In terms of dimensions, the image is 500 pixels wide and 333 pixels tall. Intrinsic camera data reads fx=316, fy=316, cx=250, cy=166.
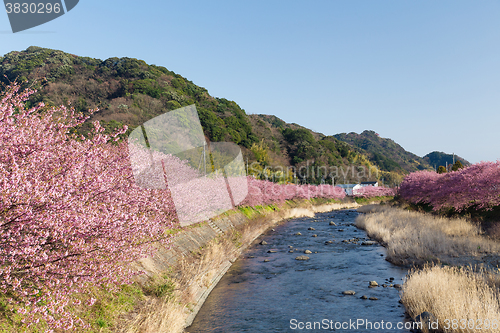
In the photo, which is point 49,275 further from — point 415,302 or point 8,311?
point 415,302

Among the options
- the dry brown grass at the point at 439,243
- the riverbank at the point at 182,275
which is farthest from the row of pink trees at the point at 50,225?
the dry brown grass at the point at 439,243

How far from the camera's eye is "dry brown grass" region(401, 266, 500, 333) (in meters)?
8.55

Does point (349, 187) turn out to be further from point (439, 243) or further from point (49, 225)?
point (49, 225)

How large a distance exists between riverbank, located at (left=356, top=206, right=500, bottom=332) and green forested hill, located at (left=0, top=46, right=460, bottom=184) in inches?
1872

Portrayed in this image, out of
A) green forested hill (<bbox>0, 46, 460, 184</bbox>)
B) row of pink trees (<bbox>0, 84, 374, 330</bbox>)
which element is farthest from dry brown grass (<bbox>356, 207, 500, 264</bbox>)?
green forested hill (<bbox>0, 46, 460, 184</bbox>)

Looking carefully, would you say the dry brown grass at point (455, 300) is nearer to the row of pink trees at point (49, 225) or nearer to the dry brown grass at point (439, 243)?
the dry brown grass at point (439, 243)

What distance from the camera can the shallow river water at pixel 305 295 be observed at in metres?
10.8

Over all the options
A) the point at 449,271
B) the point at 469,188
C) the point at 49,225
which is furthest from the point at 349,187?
the point at 49,225

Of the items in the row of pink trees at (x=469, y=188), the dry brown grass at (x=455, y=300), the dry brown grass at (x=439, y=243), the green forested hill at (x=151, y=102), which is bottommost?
the dry brown grass at (x=439, y=243)

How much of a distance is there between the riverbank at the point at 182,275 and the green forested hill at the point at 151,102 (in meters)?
45.3

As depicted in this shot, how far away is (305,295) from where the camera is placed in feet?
45.4

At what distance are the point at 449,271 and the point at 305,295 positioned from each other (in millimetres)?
6205

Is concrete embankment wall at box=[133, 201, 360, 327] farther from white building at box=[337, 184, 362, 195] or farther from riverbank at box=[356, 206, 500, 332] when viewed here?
white building at box=[337, 184, 362, 195]

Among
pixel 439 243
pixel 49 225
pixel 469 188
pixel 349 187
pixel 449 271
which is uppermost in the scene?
pixel 49 225
